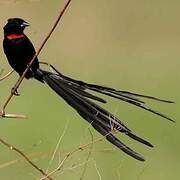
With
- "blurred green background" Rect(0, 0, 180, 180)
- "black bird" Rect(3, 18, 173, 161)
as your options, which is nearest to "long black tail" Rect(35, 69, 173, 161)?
"black bird" Rect(3, 18, 173, 161)

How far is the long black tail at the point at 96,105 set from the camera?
2299mm

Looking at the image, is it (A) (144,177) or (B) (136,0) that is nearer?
(A) (144,177)

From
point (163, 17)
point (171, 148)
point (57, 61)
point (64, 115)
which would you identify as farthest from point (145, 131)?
point (163, 17)

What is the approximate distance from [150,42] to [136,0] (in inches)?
40.5

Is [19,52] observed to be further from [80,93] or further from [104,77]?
[104,77]

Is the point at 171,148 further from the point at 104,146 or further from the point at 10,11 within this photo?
the point at 10,11

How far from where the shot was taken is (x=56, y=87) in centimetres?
275

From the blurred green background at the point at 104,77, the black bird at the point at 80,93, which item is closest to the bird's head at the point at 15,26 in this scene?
the black bird at the point at 80,93

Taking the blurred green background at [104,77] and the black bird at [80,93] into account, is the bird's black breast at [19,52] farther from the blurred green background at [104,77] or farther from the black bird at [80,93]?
the blurred green background at [104,77]

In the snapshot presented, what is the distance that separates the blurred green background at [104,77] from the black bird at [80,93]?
1027mm

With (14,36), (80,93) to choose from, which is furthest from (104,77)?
(80,93)

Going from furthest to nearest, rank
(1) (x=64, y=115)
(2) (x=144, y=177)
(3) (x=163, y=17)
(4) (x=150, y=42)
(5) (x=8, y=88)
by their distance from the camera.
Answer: (3) (x=163, y=17) < (4) (x=150, y=42) < (5) (x=8, y=88) < (1) (x=64, y=115) < (2) (x=144, y=177)

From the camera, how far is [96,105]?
8.20 ft

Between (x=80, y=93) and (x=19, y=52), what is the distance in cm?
37
